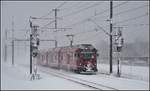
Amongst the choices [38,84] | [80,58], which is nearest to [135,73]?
[80,58]

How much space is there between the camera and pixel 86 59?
3862 cm

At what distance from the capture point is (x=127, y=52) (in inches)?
3314

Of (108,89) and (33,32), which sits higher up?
(33,32)

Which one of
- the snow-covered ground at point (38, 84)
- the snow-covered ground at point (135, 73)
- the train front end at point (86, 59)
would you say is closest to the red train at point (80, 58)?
the train front end at point (86, 59)

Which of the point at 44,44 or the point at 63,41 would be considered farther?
the point at 44,44

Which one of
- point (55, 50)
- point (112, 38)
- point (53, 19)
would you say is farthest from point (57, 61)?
point (112, 38)

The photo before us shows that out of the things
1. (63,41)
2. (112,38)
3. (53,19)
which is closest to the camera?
(112,38)

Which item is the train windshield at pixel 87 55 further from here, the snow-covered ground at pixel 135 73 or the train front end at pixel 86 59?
the snow-covered ground at pixel 135 73

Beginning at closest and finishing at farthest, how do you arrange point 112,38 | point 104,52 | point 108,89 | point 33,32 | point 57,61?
point 108,89, point 33,32, point 112,38, point 57,61, point 104,52

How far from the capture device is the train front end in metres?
38.1

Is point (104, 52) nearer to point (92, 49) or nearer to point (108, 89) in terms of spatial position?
point (92, 49)

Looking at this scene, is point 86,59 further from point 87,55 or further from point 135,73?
point 135,73

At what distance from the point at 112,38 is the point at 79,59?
4240 millimetres

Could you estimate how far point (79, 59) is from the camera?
1501 inches
